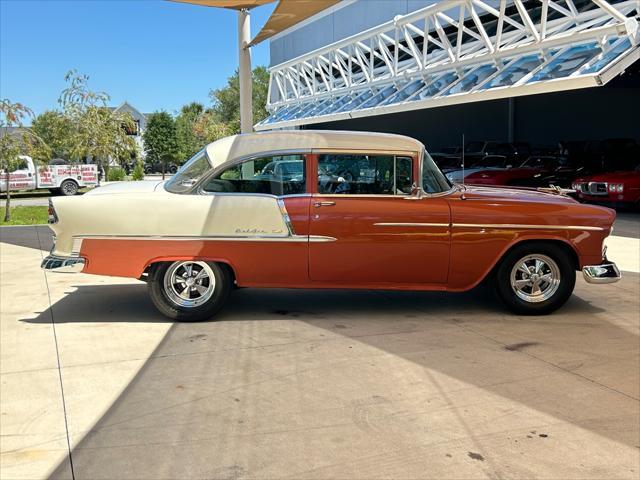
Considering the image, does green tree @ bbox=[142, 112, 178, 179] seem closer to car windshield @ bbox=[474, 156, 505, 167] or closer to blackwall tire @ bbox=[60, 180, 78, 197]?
blackwall tire @ bbox=[60, 180, 78, 197]

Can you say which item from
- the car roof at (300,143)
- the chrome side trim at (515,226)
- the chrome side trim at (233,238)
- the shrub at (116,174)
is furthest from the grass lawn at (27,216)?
the shrub at (116,174)

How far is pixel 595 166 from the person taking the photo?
19.3 metres

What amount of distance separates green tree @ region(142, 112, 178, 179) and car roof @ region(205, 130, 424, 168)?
214 ft

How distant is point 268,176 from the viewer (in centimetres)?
585

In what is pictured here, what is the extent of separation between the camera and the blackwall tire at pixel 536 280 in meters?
6.05

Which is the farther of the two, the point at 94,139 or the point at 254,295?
the point at 94,139

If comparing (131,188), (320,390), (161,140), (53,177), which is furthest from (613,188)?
(161,140)

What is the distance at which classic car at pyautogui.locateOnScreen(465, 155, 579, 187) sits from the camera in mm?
17359

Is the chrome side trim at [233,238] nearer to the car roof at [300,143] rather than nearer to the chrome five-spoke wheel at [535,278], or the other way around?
the car roof at [300,143]

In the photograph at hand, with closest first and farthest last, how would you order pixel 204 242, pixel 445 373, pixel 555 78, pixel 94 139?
pixel 445 373 → pixel 204 242 → pixel 555 78 → pixel 94 139

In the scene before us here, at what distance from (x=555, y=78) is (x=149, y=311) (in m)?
12.9

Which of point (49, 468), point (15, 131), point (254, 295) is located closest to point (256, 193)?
point (254, 295)

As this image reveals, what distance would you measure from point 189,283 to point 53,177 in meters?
21.7

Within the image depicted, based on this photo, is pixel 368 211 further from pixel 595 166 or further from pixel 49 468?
pixel 595 166
